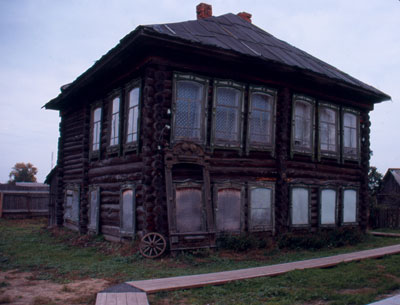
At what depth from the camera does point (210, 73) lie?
1227cm

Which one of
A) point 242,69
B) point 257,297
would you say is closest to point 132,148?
point 242,69

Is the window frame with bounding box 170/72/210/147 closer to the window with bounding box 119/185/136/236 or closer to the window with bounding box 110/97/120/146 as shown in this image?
the window with bounding box 119/185/136/236

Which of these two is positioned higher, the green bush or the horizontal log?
the horizontal log

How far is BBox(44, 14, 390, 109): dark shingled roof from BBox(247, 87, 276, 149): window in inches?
48.5

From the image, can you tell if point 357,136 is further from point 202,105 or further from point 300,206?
point 202,105

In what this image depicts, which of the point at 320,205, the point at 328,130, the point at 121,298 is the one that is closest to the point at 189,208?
the point at 121,298

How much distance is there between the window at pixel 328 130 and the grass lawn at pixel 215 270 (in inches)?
144

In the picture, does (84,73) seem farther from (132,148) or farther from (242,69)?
(242,69)

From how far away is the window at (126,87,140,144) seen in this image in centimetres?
1245

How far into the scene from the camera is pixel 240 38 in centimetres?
1408

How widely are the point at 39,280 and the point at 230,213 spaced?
6008mm

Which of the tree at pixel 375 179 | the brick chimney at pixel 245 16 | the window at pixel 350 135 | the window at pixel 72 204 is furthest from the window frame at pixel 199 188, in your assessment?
the tree at pixel 375 179

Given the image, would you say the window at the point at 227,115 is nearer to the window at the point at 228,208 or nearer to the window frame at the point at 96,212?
the window at the point at 228,208

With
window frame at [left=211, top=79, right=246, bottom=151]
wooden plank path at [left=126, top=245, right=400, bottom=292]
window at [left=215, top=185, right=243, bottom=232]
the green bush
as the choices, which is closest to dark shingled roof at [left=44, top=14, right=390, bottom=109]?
window frame at [left=211, top=79, right=246, bottom=151]
